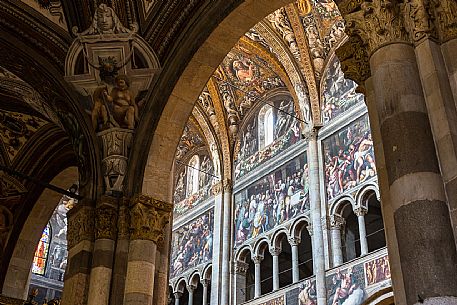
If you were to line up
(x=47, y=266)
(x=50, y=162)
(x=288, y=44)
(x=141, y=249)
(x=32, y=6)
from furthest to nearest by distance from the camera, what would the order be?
(x=47, y=266)
(x=288, y=44)
(x=50, y=162)
(x=32, y=6)
(x=141, y=249)

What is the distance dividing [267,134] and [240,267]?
3.93 metres

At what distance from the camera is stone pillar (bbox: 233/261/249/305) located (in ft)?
55.4

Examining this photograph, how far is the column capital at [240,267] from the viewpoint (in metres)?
17.3

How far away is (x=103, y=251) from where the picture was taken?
862 cm

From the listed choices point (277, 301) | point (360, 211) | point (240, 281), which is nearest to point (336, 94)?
point (360, 211)

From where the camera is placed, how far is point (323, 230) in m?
14.9

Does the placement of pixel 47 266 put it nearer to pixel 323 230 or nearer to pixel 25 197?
pixel 25 197

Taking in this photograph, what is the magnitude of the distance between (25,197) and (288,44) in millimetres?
7787

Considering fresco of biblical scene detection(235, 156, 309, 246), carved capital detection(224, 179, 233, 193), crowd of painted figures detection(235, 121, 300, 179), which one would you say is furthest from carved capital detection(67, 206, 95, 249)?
carved capital detection(224, 179, 233, 193)

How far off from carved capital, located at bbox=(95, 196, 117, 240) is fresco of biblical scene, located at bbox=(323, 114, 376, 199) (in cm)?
720

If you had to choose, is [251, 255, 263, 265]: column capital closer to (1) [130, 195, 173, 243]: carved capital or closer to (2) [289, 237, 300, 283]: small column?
(2) [289, 237, 300, 283]: small column

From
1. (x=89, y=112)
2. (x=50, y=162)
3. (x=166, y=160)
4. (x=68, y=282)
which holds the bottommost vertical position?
(x=68, y=282)

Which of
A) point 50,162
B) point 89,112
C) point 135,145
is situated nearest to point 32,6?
point 89,112

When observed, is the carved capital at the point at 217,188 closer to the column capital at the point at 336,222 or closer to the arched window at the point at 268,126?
the arched window at the point at 268,126
